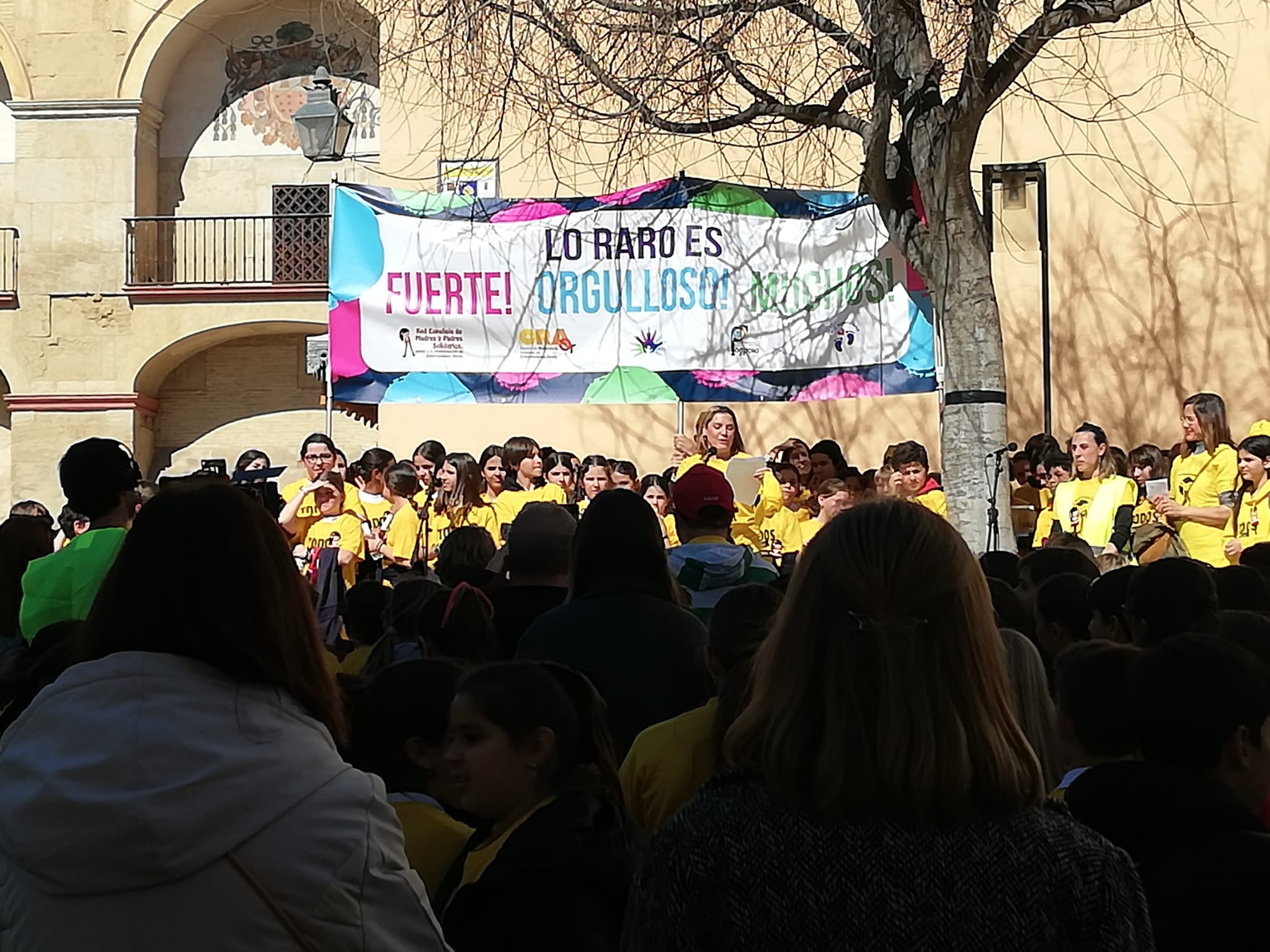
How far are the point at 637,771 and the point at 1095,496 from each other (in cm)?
618

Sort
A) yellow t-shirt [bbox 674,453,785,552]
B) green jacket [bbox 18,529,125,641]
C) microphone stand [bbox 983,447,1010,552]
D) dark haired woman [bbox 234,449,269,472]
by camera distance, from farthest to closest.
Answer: dark haired woman [bbox 234,449,269,472]
yellow t-shirt [bbox 674,453,785,552]
microphone stand [bbox 983,447,1010,552]
green jacket [bbox 18,529,125,641]

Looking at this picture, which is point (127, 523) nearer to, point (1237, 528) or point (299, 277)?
point (1237, 528)

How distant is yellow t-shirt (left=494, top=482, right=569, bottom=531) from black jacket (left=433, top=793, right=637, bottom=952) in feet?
24.0

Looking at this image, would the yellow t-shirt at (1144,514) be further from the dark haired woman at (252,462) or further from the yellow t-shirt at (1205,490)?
the dark haired woman at (252,462)

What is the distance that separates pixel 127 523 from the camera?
5082mm

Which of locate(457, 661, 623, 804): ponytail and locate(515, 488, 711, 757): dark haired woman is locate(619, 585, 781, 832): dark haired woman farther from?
locate(515, 488, 711, 757): dark haired woman

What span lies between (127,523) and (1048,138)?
982 cm

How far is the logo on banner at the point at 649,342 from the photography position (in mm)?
10781

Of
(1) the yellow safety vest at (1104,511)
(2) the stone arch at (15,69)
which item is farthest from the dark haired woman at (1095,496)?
Result: (2) the stone arch at (15,69)

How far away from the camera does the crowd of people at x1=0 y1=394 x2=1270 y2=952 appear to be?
1996 mm

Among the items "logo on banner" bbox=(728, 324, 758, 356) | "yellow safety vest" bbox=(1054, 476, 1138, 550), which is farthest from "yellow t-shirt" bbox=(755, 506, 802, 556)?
"yellow safety vest" bbox=(1054, 476, 1138, 550)

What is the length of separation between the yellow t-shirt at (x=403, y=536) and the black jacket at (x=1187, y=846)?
724cm

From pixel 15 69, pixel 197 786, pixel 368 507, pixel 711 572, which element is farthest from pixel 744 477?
pixel 15 69

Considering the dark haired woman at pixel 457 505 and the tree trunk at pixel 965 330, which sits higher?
the tree trunk at pixel 965 330
